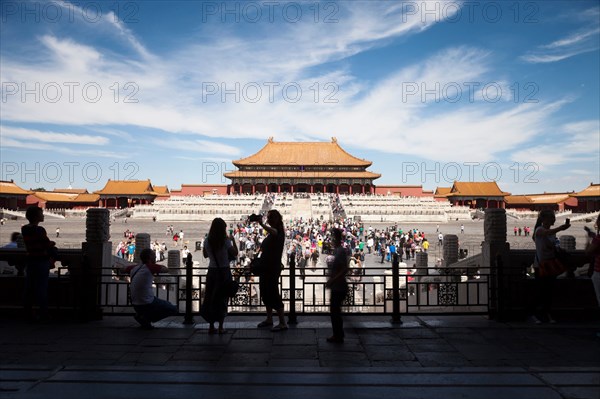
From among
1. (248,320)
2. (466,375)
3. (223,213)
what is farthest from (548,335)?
(223,213)

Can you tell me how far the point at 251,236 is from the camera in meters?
20.9

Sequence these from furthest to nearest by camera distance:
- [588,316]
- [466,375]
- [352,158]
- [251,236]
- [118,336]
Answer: [352,158], [251,236], [588,316], [118,336], [466,375]

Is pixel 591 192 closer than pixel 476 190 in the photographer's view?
Yes

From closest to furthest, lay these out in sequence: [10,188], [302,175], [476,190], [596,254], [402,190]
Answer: [596,254] < [10,188] < [476,190] < [302,175] < [402,190]

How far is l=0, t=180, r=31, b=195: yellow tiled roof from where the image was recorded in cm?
4381

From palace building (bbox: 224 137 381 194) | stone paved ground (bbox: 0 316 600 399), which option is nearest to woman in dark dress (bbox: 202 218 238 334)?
stone paved ground (bbox: 0 316 600 399)

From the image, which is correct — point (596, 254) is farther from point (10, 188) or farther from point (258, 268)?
point (10, 188)

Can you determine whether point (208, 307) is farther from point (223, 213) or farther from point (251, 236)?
point (223, 213)

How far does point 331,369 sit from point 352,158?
183 feet

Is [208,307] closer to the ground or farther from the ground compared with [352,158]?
closer to the ground

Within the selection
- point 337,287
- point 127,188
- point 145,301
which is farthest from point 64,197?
point 337,287

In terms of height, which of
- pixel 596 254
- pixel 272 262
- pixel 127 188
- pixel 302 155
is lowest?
pixel 272 262

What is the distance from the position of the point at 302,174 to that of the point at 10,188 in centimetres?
3013

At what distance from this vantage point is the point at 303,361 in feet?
13.5
